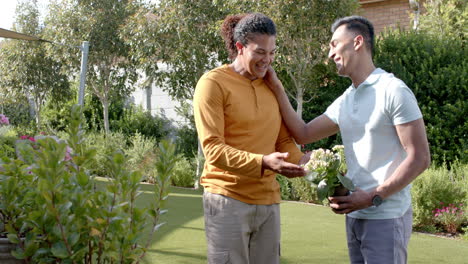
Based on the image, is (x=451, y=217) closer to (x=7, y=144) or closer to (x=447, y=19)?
(x=447, y=19)

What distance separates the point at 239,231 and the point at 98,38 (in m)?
16.7

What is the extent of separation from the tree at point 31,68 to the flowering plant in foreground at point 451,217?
16.5 metres

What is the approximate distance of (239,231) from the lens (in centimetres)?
263

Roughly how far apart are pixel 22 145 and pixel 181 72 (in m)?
12.0

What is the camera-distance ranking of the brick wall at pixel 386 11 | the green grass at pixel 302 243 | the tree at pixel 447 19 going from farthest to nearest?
the brick wall at pixel 386 11
the tree at pixel 447 19
the green grass at pixel 302 243

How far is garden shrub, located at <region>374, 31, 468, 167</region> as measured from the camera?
35.9ft

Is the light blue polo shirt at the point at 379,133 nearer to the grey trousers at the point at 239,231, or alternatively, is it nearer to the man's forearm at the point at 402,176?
the man's forearm at the point at 402,176

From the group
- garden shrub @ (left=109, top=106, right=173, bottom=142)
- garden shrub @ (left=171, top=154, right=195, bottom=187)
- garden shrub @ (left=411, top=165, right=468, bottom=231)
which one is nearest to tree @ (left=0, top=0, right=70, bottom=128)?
garden shrub @ (left=109, top=106, right=173, bottom=142)

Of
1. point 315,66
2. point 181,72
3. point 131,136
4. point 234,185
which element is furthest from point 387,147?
point 131,136

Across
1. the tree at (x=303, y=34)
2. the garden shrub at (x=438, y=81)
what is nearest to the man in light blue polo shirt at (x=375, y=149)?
the garden shrub at (x=438, y=81)

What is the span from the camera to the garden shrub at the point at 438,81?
10.9 m

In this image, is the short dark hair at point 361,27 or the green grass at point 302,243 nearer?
the short dark hair at point 361,27

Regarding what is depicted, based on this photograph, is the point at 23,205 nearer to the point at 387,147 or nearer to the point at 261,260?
the point at 261,260

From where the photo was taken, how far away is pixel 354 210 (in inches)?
96.2
